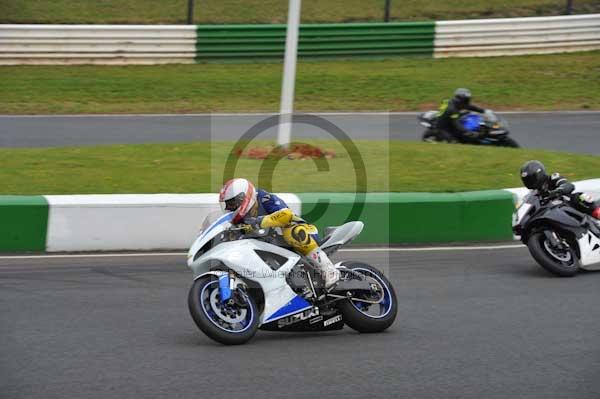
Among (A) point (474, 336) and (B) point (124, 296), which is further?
(B) point (124, 296)

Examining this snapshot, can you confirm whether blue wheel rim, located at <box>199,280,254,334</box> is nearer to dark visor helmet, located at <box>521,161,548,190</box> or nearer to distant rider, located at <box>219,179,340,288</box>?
distant rider, located at <box>219,179,340,288</box>

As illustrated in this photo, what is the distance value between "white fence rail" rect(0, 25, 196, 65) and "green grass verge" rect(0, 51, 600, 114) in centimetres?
24

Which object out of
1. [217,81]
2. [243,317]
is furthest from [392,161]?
[217,81]

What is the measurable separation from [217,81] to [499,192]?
10.7 metres

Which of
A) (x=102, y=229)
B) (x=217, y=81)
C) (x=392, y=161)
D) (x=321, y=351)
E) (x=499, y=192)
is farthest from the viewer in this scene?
(x=217, y=81)

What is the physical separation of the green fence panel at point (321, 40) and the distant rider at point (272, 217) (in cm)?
1488

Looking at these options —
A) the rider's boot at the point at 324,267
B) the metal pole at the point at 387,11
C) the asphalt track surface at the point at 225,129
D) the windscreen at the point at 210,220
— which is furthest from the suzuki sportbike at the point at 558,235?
the metal pole at the point at 387,11

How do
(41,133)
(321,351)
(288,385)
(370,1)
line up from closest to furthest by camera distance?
1. (288,385)
2. (321,351)
3. (41,133)
4. (370,1)

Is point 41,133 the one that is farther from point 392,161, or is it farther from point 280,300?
point 280,300

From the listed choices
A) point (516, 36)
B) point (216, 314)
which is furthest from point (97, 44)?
point (216, 314)

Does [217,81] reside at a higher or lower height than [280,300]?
higher

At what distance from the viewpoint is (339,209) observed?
35.5 feet

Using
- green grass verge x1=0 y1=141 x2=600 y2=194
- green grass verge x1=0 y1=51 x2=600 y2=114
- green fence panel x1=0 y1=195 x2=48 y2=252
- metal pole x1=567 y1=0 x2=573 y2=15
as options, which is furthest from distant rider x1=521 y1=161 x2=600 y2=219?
metal pole x1=567 y1=0 x2=573 y2=15

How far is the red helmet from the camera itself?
715cm
